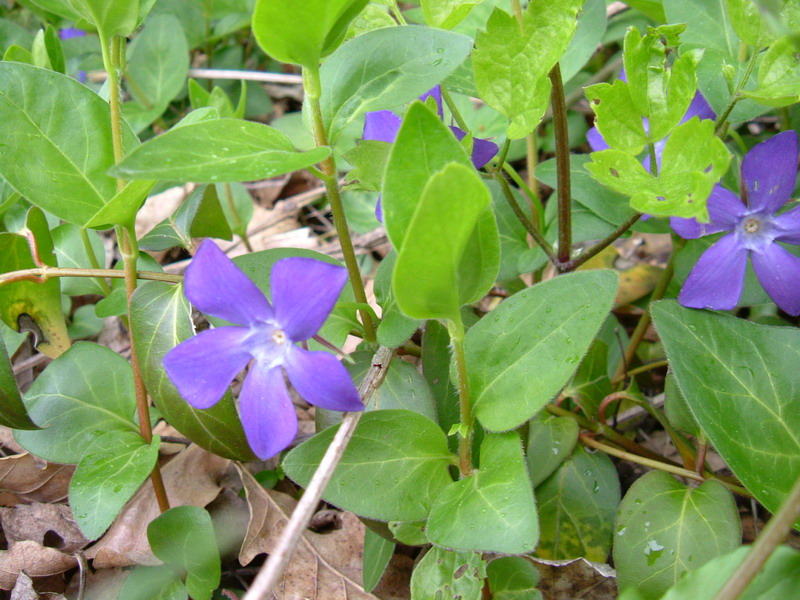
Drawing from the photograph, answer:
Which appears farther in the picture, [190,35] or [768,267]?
[190,35]

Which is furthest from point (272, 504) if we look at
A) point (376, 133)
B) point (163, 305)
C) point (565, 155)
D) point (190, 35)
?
point (190, 35)

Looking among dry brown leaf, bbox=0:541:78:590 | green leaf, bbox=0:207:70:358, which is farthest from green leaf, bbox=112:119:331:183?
dry brown leaf, bbox=0:541:78:590

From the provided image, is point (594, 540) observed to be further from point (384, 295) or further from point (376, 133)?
point (376, 133)

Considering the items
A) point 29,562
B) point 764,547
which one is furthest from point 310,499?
point 29,562

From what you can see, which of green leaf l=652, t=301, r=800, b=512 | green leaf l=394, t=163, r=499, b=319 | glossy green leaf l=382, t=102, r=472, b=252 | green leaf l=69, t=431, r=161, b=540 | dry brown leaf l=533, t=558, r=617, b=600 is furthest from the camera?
dry brown leaf l=533, t=558, r=617, b=600

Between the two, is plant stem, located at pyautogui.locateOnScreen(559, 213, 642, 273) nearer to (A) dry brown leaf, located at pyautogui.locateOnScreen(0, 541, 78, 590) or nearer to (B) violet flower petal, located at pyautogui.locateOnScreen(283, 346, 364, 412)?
(B) violet flower petal, located at pyautogui.locateOnScreen(283, 346, 364, 412)

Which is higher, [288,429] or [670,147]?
[670,147]
